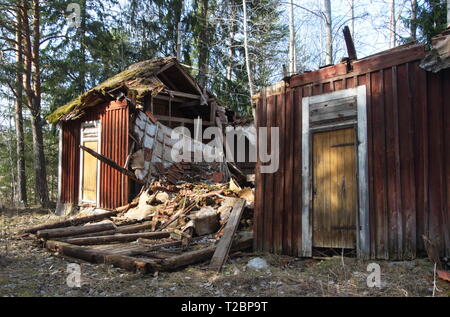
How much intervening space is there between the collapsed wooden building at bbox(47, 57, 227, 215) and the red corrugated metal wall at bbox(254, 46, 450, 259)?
22.2 ft

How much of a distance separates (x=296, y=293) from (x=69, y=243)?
5543 mm

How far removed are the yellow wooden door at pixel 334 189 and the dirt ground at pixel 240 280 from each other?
47 cm

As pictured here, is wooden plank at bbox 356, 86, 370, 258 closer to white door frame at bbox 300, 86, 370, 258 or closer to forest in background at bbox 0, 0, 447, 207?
white door frame at bbox 300, 86, 370, 258

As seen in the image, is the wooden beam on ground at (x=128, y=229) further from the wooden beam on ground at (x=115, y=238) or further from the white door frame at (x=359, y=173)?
the white door frame at (x=359, y=173)

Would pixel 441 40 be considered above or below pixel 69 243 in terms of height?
above

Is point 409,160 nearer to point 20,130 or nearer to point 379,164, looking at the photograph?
point 379,164

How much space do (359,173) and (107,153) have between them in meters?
9.50

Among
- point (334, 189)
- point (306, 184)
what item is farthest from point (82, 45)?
point (334, 189)

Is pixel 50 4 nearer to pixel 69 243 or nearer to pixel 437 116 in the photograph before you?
pixel 69 243

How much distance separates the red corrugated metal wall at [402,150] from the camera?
19.8 ft

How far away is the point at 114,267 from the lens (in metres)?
7.18

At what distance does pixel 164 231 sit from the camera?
31.4 ft

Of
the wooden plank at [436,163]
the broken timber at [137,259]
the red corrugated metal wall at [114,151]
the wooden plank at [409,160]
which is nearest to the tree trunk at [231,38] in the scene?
the red corrugated metal wall at [114,151]
